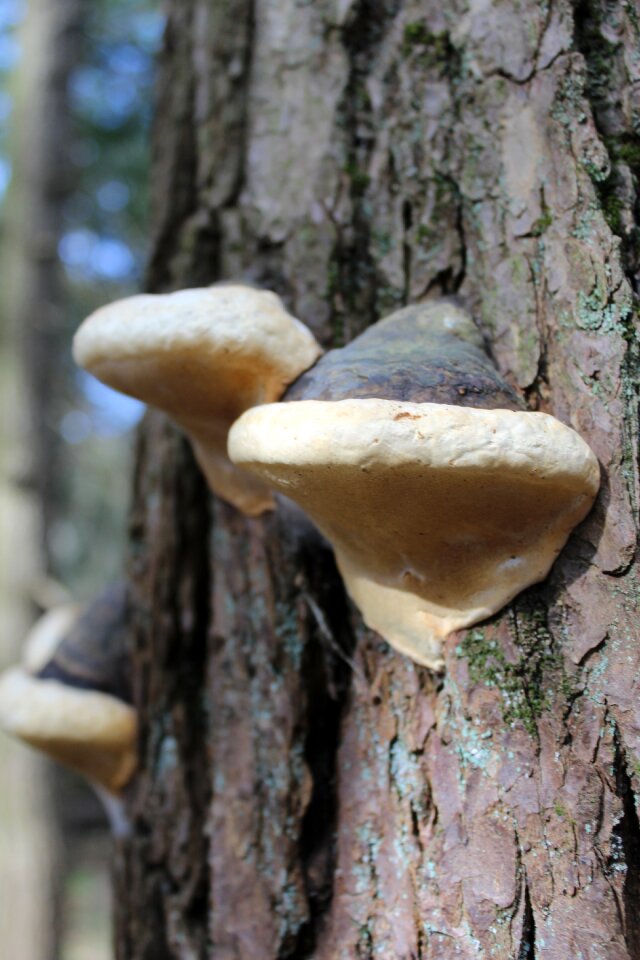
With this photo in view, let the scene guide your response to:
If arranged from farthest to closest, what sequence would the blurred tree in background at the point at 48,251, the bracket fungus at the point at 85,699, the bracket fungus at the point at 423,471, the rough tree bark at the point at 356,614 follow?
the blurred tree in background at the point at 48,251 → the bracket fungus at the point at 85,699 → the rough tree bark at the point at 356,614 → the bracket fungus at the point at 423,471

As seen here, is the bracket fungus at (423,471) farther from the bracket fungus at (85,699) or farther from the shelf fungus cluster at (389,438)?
the bracket fungus at (85,699)

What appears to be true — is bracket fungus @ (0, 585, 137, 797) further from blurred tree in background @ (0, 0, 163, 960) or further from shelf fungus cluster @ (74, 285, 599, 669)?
blurred tree in background @ (0, 0, 163, 960)

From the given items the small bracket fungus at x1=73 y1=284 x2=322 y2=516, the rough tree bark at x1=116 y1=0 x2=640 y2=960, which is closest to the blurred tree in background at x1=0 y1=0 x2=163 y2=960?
the rough tree bark at x1=116 y1=0 x2=640 y2=960

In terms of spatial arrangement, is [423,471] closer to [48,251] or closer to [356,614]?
[356,614]

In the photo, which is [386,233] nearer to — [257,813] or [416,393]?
[416,393]

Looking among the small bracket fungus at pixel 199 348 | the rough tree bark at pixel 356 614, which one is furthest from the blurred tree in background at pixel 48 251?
the small bracket fungus at pixel 199 348

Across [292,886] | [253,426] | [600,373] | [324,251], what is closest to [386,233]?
[324,251]

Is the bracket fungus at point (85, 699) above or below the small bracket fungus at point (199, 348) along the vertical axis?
below
